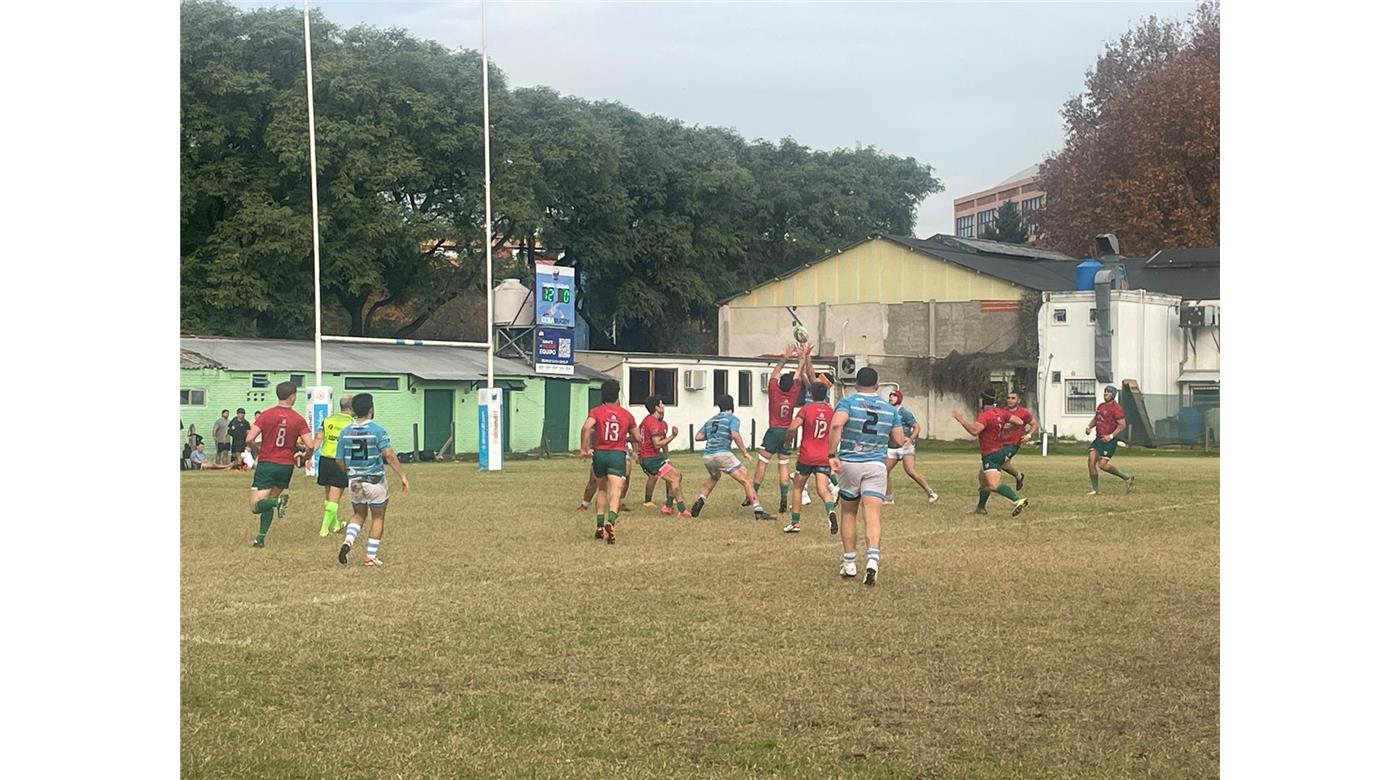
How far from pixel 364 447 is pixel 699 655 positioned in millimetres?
5840

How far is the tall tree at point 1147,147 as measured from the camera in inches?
1955

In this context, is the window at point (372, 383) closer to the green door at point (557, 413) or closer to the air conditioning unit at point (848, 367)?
the green door at point (557, 413)

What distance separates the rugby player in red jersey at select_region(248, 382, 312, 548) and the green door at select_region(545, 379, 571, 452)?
26741 millimetres

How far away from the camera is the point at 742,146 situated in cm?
6316

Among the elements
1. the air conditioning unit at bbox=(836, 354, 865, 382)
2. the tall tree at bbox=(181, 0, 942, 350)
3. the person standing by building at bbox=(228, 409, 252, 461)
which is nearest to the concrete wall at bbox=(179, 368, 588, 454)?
the person standing by building at bbox=(228, 409, 252, 461)

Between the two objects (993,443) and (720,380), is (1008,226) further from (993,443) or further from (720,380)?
(993,443)

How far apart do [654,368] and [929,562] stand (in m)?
32.6

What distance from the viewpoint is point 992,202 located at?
90.7 m

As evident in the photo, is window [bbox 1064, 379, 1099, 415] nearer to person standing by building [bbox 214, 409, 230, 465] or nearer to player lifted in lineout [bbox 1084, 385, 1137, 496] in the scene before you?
player lifted in lineout [bbox 1084, 385, 1137, 496]

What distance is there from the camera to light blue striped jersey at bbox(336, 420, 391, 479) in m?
15.0

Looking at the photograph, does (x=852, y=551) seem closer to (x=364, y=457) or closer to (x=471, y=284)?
(x=364, y=457)

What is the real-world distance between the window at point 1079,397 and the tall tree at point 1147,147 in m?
5.21

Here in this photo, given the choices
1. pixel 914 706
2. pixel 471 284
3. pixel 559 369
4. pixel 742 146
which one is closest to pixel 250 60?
pixel 471 284
